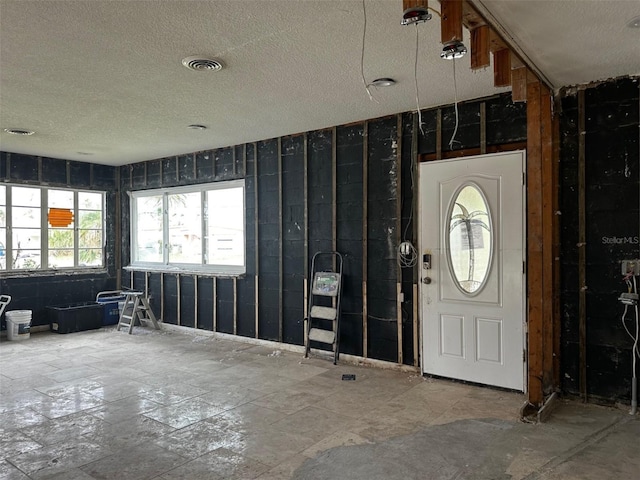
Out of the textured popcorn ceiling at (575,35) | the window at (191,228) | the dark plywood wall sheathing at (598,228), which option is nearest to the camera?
the textured popcorn ceiling at (575,35)

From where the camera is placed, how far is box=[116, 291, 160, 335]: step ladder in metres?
6.74

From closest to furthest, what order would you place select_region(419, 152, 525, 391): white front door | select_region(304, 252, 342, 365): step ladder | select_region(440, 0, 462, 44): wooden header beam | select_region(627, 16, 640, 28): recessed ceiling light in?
select_region(440, 0, 462, 44): wooden header beam → select_region(627, 16, 640, 28): recessed ceiling light → select_region(419, 152, 525, 391): white front door → select_region(304, 252, 342, 365): step ladder

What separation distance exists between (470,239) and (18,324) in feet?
19.7

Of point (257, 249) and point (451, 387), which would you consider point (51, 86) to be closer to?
point (257, 249)

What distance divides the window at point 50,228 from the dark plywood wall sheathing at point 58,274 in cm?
13

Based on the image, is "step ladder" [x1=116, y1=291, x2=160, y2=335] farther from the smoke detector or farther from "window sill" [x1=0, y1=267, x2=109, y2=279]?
the smoke detector

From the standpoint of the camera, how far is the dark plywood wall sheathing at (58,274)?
6500mm

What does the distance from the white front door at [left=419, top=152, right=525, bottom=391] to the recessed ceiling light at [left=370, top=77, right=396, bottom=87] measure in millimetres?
997

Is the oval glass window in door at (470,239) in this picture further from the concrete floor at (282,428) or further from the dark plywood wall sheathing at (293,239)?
the dark plywood wall sheathing at (293,239)

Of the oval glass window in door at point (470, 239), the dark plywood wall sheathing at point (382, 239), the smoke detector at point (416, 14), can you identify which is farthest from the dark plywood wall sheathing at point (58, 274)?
the smoke detector at point (416, 14)

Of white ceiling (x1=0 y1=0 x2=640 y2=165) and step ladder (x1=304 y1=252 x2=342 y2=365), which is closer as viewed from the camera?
white ceiling (x1=0 y1=0 x2=640 y2=165)

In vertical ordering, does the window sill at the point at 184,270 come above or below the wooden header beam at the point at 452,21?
below

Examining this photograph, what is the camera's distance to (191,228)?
6.75 metres

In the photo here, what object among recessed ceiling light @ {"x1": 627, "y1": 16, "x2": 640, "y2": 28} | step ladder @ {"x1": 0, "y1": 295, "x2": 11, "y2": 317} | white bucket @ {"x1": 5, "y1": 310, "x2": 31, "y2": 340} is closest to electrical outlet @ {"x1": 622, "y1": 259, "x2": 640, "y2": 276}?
recessed ceiling light @ {"x1": 627, "y1": 16, "x2": 640, "y2": 28}
